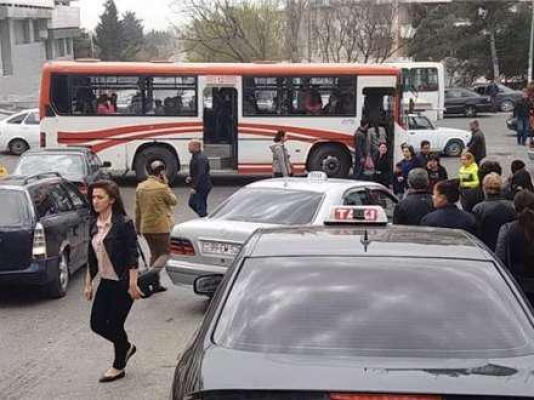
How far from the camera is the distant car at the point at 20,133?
29.3 metres

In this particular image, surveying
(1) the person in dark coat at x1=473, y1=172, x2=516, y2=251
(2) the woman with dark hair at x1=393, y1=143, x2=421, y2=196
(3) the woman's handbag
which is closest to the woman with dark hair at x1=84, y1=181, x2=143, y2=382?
(3) the woman's handbag

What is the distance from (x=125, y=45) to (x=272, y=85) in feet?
269

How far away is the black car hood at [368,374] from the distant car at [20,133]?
2704 cm

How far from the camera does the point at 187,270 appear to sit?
9258mm

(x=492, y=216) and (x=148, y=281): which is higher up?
(x=492, y=216)

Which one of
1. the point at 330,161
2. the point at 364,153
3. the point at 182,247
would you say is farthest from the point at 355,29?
the point at 182,247

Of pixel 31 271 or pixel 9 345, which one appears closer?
pixel 9 345

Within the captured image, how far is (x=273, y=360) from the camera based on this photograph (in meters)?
3.38

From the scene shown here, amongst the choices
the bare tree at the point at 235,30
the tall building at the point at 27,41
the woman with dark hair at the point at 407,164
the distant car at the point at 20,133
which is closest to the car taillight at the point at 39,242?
the woman with dark hair at the point at 407,164

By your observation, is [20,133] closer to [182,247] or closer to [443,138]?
[443,138]

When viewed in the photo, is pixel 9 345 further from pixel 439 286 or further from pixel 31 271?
pixel 439 286

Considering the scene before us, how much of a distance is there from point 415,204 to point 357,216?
3.77 meters

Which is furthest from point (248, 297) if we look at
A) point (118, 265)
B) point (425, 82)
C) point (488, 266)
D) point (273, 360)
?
point (425, 82)

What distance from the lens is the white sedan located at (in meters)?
9.09
